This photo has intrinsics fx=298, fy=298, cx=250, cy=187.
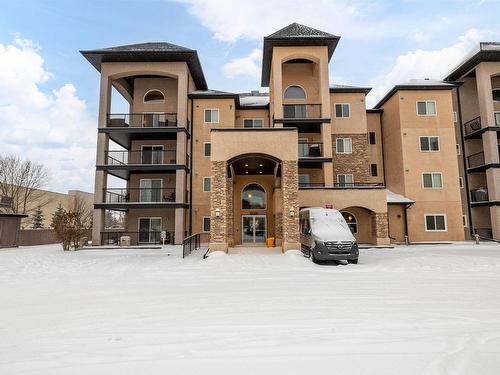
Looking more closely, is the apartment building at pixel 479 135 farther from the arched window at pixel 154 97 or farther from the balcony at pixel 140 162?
the arched window at pixel 154 97

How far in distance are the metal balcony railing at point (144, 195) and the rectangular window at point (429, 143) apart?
1958 centimetres

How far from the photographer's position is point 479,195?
77.5 feet

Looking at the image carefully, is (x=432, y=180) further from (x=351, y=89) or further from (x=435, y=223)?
(x=351, y=89)

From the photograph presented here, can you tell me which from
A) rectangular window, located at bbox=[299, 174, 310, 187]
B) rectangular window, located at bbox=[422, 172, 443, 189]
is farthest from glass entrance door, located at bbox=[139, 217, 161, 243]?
rectangular window, located at bbox=[422, 172, 443, 189]

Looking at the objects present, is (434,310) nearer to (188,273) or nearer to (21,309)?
(188,273)

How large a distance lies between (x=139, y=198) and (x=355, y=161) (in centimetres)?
1698

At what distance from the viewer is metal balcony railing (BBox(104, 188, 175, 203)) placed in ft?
73.7

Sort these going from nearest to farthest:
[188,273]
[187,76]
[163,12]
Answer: [188,273] → [163,12] → [187,76]

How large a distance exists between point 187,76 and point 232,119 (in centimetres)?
471

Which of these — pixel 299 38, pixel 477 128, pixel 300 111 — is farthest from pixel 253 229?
pixel 477 128

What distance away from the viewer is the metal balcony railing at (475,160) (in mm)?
24227

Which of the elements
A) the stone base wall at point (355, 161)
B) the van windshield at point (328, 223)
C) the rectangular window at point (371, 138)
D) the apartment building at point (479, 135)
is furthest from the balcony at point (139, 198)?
the apartment building at point (479, 135)

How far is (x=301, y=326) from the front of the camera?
4.72 meters

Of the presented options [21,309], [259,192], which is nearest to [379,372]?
[21,309]
